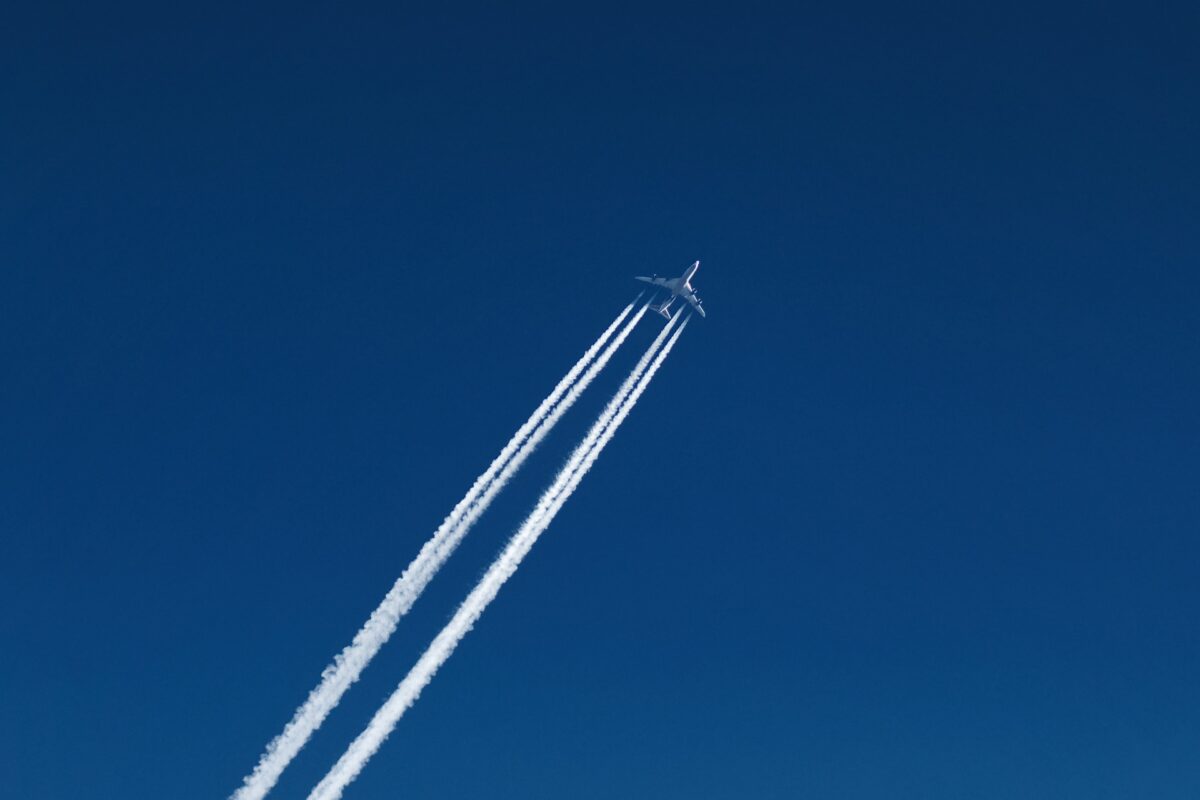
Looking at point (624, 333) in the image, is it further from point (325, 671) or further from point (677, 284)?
point (325, 671)

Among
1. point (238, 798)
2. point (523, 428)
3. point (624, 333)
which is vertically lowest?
point (238, 798)

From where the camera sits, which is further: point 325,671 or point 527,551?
point 527,551

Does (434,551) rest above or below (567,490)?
below

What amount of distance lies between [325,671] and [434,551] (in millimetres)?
12300

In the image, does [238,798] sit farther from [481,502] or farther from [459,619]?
[481,502]

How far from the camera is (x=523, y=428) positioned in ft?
402

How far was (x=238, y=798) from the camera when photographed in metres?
105

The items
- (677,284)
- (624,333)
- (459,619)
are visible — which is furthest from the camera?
(677,284)

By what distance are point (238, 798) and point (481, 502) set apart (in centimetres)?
2819

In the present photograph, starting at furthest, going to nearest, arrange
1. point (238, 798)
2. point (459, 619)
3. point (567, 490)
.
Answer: point (567, 490), point (459, 619), point (238, 798)

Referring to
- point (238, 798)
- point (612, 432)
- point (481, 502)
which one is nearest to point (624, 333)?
point (612, 432)

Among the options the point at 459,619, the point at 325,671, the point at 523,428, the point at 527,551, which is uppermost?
the point at 523,428

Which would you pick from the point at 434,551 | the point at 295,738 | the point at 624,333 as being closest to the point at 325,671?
the point at 295,738

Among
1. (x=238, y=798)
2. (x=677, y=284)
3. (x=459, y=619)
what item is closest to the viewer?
(x=238, y=798)
